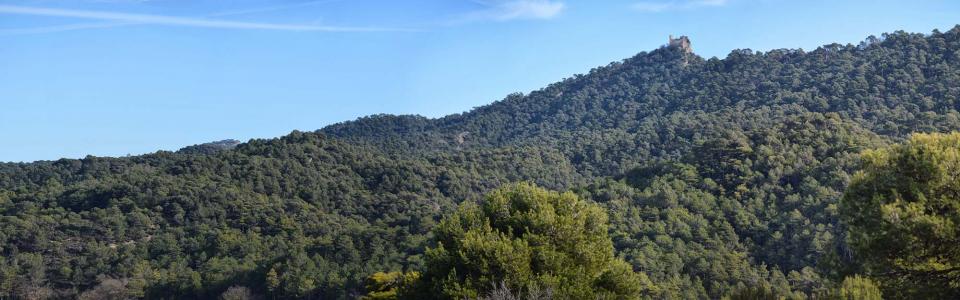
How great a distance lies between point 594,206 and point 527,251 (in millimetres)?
3413

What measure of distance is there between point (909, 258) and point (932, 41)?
85.8 meters

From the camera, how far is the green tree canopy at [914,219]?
12938mm

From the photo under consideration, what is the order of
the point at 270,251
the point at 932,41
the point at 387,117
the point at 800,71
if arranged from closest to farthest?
the point at 270,251, the point at 932,41, the point at 800,71, the point at 387,117


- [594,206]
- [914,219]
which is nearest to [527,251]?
[594,206]

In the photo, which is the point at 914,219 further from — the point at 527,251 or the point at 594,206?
the point at 594,206

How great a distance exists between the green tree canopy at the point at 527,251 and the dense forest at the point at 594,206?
67 millimetres

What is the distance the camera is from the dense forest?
16094 millimetres

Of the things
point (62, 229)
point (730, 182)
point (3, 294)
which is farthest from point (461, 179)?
point (3, 294)

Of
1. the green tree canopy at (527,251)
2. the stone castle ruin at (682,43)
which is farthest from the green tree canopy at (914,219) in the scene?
the stone castle ruin at (682,43)

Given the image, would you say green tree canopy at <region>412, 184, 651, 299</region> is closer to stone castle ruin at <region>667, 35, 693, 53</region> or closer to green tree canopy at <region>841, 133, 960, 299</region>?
green tree canopy at <region>841, 133, 960, 299</region>

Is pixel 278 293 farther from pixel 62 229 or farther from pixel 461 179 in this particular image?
pixel 461 179

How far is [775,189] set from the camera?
49938 millimetres

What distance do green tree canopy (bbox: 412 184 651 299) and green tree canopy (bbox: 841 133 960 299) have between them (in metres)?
6.12

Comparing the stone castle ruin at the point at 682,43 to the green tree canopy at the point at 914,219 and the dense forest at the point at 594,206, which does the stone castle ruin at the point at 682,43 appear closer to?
the dense forest at the point at 594,206
